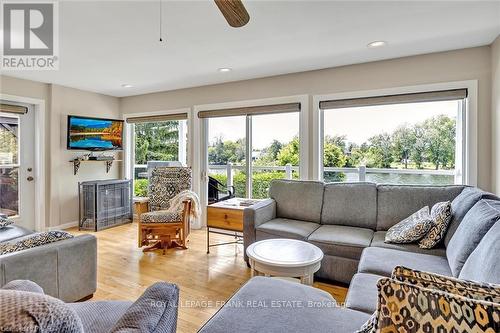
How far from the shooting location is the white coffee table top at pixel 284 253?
1.83 meters

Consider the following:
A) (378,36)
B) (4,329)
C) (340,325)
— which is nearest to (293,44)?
(378,36)

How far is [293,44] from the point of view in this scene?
2709mm

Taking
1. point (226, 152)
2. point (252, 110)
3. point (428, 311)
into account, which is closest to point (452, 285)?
point (428, 311)

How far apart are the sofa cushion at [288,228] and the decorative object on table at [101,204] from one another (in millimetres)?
3035

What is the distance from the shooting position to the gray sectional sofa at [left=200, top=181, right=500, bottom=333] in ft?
3.95

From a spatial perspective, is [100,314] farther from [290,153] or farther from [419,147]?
[419,147]

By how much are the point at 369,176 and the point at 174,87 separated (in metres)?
3.39

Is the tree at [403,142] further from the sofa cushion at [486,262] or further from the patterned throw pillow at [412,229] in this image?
the sofa cushion at [486,262]

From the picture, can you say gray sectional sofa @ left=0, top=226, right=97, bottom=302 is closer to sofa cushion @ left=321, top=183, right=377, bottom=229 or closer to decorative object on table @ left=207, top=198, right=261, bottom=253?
decorative object on table @ left=207, top=198, right=261, bottom=253

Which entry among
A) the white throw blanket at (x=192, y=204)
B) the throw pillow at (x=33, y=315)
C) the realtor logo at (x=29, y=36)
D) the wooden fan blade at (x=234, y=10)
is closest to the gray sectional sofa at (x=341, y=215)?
the white throw blanket at (x=192, y=204)

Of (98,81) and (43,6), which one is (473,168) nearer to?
(43,6)

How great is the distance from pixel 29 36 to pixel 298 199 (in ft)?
10.6

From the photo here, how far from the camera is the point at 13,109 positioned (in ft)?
12.3

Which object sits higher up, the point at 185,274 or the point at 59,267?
the point at 59,267
